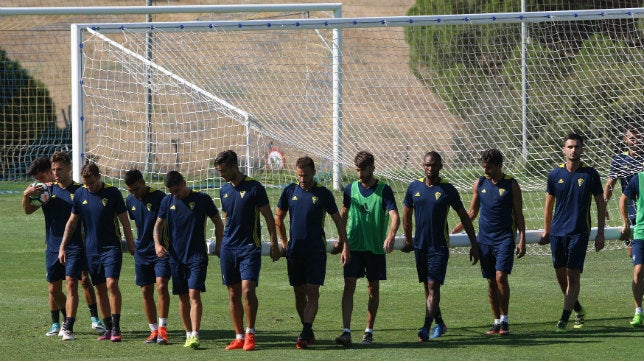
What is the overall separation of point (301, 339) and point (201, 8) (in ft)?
30.3

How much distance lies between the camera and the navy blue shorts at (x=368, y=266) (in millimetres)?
11148

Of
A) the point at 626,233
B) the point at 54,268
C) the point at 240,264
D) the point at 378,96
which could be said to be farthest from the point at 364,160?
the point at 378,96

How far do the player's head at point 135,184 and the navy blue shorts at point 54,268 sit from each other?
118 cm

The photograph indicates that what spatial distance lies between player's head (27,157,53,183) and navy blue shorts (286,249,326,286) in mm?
2915

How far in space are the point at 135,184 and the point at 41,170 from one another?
4.32 ft

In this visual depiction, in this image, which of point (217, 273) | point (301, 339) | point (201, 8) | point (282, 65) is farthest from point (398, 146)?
point (301, 339)

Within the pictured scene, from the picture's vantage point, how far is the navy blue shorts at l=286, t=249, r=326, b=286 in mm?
10977

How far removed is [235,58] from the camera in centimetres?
1595

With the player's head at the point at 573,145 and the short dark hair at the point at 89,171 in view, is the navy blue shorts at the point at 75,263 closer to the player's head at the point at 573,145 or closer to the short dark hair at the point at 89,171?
the short dark hair at the point at 89,171

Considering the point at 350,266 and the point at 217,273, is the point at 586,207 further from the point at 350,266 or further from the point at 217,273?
the point at 217,273

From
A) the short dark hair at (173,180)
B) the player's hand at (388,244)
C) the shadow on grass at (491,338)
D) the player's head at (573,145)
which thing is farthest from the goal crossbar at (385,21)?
the shadow on grass at (491,338)

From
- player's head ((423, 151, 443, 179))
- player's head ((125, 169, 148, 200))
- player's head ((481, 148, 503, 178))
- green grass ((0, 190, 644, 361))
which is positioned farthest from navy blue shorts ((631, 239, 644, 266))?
player's head ((125, 169, 148, 200))

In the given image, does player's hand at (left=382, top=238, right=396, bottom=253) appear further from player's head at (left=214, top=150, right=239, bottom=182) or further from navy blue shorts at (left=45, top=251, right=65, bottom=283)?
navy blue shorts at (left=45, top=251, right=65, bottom=283)

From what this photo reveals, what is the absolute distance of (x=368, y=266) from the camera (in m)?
11.2
